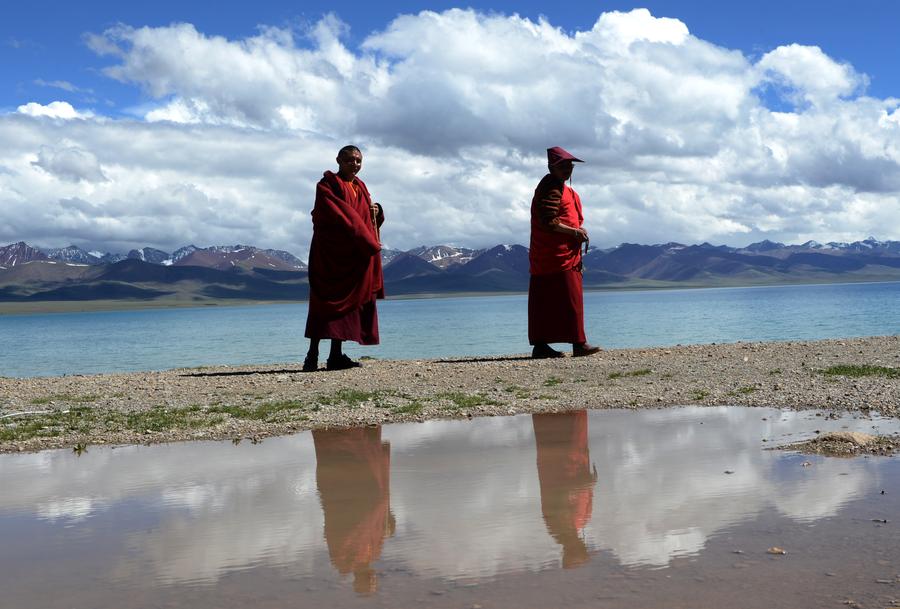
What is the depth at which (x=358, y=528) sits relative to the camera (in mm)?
5750

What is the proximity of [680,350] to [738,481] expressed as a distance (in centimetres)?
1252

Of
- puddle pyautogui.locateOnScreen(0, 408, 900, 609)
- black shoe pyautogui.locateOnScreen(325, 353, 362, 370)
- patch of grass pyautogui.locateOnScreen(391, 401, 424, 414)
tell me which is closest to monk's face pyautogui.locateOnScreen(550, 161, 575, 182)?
black shoe pyautogui.locateOnScreen(325, 353, 362, 370)

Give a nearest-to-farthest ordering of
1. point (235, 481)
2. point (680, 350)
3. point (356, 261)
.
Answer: point (235, 481), point (356, 261), point (680, 350)

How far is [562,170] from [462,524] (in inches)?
531

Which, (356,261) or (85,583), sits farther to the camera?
(356,261)

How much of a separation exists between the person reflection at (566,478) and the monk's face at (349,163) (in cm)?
810

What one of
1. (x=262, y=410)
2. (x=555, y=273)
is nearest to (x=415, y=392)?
(x=262, y=410)

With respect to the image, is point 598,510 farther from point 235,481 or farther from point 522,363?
point 522,363

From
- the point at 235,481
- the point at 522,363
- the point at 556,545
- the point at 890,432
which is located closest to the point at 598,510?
the point at 556,545

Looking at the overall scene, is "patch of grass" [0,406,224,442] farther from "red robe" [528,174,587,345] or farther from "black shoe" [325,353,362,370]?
"red robe" [528,174,587,345]

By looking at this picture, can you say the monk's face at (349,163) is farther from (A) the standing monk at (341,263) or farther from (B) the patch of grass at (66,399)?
(B) the patch of grass at (66,399)

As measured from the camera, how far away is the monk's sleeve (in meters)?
18.1

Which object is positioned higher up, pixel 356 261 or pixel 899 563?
pixel 356 261

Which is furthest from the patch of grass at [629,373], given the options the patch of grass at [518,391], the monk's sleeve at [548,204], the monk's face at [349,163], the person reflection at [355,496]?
the monk's face at [349,163]
